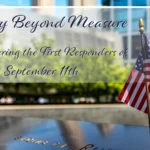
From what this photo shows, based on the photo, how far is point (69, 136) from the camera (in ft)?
17.0

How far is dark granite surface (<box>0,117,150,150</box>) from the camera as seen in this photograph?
4.56m

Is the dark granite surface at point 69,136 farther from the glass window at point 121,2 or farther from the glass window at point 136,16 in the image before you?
the glass window at point 121,2

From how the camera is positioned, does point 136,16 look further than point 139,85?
Yes

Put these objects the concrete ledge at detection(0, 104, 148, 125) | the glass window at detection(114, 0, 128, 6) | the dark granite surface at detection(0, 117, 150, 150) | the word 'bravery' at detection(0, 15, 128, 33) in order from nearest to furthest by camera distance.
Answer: the dark granite surface at detection(0, 117, 150, 150)
the concrete ledge at detection(0, 104, 148, 125)
the word 'bravery' at detection(0, 15, 128, 33)
the glass window at detection(114, 0, 128, 6)

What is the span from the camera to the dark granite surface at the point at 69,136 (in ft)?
15.0

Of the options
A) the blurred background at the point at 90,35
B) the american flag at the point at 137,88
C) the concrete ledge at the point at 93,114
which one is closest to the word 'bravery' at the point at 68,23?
the blurred background at the point at 90,35

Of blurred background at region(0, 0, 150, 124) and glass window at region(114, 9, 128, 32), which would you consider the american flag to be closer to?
blurred background at region(0, 0, 150, 124)

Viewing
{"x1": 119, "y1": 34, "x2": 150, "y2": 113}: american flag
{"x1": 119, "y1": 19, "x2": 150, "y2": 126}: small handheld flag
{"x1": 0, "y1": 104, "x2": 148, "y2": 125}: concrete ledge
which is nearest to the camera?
{"x1": 119, "y1": 19, "x2": 150, "y2": 126}: small handheld flag

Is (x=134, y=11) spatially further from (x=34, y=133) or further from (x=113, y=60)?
(x=34, y=133)

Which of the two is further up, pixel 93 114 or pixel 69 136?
pixel 69 136

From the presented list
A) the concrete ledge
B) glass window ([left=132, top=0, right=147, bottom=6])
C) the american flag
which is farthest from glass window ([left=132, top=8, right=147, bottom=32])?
the american flag

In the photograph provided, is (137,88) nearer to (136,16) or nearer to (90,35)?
(90,35)

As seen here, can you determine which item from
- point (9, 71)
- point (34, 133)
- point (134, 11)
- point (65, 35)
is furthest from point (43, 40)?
point (34, 133)

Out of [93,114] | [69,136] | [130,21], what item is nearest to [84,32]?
[130,21]
